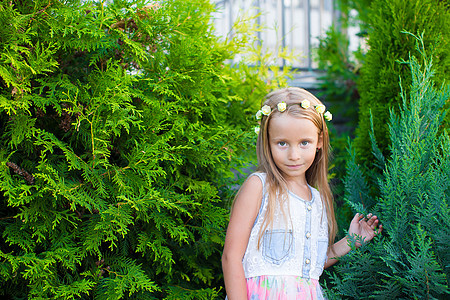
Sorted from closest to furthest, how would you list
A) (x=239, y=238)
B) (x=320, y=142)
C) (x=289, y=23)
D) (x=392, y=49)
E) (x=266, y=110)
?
1. (x=239, y=238)
2. (x=266, y=110)
3. (x=320, y=142)
4. (x=392, y=49)
5. (x=289, y=23)

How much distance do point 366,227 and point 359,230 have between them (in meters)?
0.04

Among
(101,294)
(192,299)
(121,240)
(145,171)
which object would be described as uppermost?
(145,171)

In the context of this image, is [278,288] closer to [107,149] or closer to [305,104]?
[305,104]

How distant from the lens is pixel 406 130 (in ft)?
7.32

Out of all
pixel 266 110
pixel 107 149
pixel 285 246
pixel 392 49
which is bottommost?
pixel 285 246

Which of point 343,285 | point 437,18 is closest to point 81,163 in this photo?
point 343,285

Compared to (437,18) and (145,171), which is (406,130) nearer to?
(437,18)

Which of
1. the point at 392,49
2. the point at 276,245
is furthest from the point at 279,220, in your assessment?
the point at 392,49

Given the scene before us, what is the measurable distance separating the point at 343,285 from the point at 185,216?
1079 millimetres

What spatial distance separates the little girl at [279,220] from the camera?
198 cm

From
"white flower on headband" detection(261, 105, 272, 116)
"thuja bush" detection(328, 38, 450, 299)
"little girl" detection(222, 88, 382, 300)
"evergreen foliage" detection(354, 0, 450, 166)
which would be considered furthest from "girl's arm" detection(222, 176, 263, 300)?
"evergreen foliage" detection(354, 0, 450, 166)

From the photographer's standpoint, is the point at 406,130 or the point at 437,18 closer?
the point at 406,130

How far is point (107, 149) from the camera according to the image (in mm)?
2184

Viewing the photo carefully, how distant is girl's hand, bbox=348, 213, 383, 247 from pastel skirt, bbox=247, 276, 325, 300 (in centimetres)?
43
